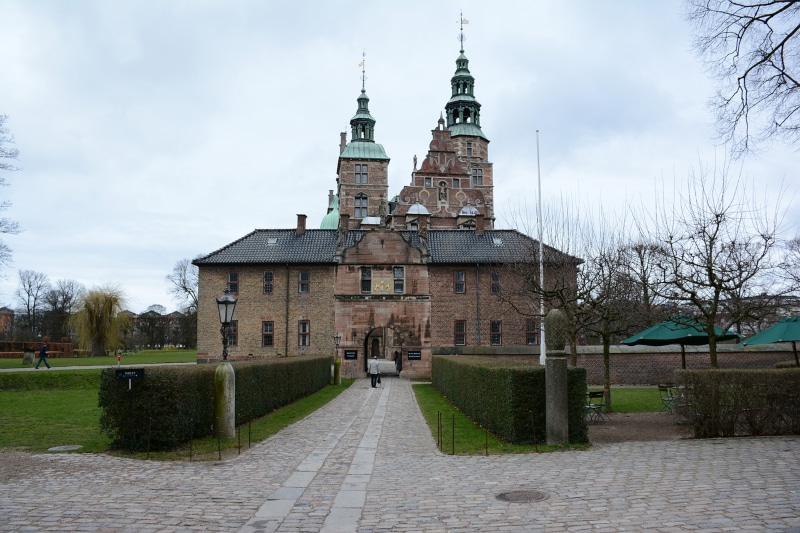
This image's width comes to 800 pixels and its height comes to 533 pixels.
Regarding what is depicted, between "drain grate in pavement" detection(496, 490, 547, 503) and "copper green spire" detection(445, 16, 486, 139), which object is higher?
"copper green spire" detection(445, 16, 486, 139)

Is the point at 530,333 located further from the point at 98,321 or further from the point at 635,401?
the point at 98,321

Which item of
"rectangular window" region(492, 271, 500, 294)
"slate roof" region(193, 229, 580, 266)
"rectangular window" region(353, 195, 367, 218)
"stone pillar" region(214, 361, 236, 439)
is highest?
"rectangular window" region(353, 195, 367, 218)

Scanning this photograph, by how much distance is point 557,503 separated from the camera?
734cm

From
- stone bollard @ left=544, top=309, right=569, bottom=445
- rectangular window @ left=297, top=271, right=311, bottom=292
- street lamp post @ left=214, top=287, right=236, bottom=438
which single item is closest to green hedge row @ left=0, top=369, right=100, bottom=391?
rectangular window @ left=297, top=271, right=311, bottom=292

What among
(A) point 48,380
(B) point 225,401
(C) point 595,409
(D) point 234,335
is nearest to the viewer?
(B) point 225,401

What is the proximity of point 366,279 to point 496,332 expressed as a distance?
858cm

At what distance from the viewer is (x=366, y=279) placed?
38.0 m

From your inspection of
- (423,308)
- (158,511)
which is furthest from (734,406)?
(423,308)

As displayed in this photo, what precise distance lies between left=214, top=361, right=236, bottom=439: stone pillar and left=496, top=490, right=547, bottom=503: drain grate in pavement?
719 cm

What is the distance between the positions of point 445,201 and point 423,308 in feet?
70.9

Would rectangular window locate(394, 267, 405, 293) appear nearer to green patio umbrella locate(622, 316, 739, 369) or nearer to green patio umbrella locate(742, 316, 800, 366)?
green patio umbrella locate(622, 316, 739, 369)

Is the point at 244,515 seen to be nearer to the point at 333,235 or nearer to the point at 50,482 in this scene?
the point at 50,482

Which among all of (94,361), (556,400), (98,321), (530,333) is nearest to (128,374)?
(556,400)

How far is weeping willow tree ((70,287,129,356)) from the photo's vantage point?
2012 inches
